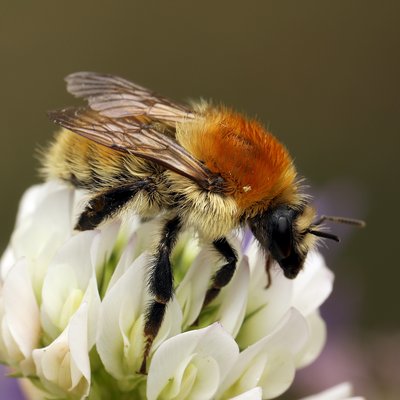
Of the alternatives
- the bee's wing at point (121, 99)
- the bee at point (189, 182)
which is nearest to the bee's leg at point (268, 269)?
the bee at point (189, 182)

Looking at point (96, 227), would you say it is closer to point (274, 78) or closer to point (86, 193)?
point (86, 193)

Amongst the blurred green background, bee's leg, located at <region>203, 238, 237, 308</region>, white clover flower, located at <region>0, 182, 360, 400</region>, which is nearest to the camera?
white clover flower, located at <region>0, 182, 360, 400</region>

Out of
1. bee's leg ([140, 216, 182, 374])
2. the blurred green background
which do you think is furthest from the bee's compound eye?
the blurred green background

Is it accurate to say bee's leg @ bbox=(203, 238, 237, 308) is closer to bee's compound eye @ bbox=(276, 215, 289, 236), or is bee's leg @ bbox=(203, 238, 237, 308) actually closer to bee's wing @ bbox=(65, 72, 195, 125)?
bee's compound eye @ bbox=(276, 215, 289, 236)

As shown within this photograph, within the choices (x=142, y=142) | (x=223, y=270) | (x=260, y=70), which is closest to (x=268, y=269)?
(x=223, y=270)

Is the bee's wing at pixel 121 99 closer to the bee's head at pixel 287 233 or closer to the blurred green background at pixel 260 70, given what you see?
the bee's head at pixel 287 233

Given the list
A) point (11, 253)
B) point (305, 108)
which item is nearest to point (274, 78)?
point (305, 108)

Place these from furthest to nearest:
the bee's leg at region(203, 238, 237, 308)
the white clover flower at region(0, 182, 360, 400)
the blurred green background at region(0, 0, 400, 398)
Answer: the blurred green background at region(0, 0, 400, 398) → the bee's leg at region(203, 238, 237, 308) → the white clover flower at region(0, 182, 360, 400)
